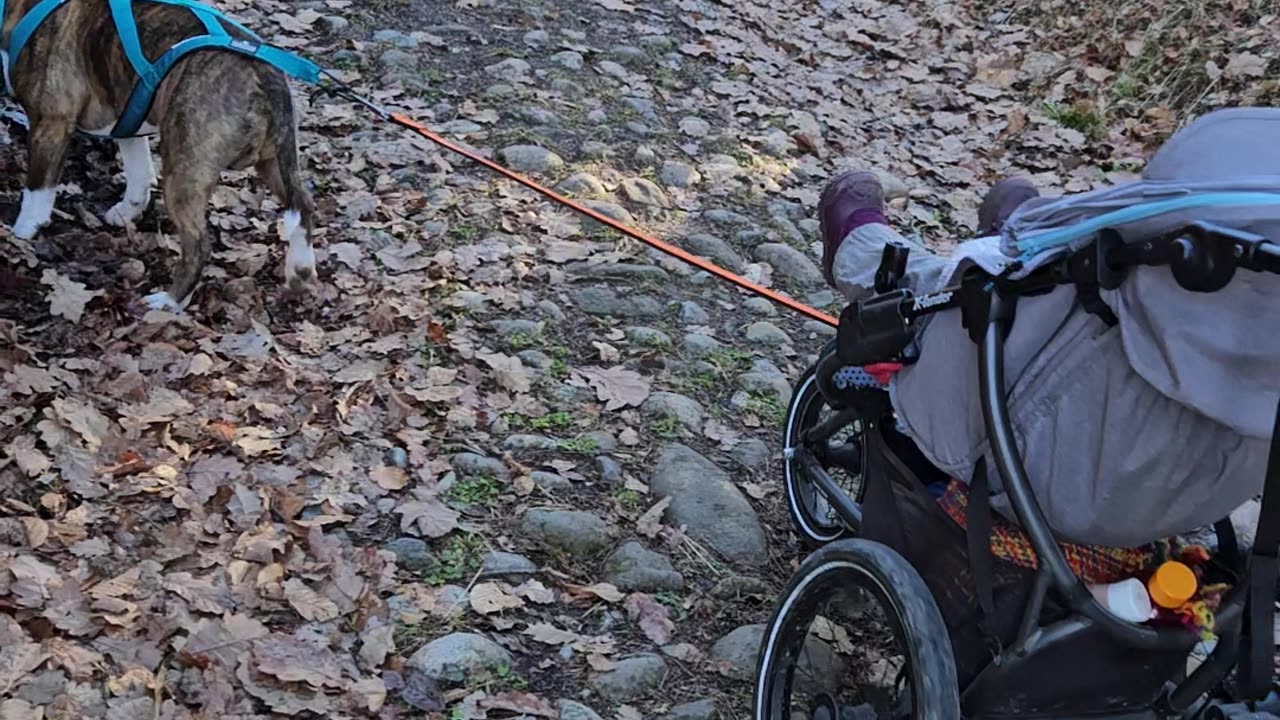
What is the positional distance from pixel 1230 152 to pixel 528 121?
18.1 feet

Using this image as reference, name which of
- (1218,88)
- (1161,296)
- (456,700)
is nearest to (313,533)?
(456,700)

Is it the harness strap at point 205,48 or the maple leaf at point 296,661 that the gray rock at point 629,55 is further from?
the maple leaf at point 296,661

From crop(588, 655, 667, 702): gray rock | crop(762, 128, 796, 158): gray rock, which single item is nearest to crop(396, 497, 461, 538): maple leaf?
crop(588, 655, 667, 702): gray rock

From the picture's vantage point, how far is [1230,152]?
2.33 meters

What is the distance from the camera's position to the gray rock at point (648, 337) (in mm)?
5512

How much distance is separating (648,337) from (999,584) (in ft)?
9.86

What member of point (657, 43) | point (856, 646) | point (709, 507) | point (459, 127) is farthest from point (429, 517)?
point (657, 43)

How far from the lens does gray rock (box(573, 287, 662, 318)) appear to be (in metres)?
5.72

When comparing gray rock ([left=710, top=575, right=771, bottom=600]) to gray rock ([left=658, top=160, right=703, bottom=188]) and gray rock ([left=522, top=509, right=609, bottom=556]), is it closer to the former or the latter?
gray rock ([left=522, top=509, right=609, bottom=556])

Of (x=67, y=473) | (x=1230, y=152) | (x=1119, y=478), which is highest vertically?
(x=1230, y=152)

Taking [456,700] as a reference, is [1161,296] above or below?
above

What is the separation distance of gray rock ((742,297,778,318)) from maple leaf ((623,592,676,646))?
2.49m

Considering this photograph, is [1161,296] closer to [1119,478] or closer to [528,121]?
[1119,478]

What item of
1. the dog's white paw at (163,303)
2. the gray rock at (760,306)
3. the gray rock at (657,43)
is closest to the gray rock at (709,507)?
the gray rock at (760,306)
